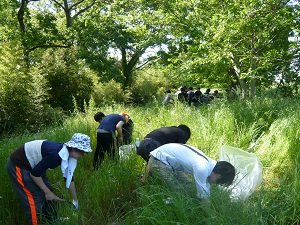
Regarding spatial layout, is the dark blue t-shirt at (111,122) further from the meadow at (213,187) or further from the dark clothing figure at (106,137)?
the meadow at (213,187)

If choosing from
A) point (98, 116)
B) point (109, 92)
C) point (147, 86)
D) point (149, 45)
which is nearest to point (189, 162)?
point (98, 116)

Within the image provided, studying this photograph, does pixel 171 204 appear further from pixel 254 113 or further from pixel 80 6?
pixel 80 6

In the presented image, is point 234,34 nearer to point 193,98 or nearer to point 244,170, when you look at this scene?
point 193,98

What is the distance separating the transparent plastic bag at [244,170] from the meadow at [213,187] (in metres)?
0.11

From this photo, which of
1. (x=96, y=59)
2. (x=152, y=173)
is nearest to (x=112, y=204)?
(x=152, y=173)

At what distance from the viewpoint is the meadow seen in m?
2.50

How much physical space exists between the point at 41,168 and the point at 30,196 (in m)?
0.42

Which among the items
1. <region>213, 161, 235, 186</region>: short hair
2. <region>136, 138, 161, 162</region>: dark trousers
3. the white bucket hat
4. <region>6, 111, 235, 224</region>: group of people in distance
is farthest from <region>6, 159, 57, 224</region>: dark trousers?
<region>213, 161, 235, 186</region>: short hair

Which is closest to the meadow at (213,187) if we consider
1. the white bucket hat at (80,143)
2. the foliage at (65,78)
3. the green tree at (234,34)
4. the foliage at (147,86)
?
the white bucket hat at (80,143)

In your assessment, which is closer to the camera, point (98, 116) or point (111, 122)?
point (111, 122)

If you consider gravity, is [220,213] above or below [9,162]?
below

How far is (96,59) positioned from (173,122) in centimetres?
1045

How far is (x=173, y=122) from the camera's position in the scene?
6199mm

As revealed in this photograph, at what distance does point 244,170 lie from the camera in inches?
147
